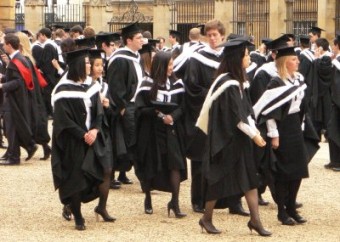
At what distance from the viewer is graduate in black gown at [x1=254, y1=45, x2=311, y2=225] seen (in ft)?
34.3

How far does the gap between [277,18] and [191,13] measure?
662 cm

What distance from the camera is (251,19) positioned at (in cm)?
3559

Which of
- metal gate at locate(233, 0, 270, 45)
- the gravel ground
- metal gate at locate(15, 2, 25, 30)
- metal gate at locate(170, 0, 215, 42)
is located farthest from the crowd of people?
metal gate at locate(15, 2, 25, 30)

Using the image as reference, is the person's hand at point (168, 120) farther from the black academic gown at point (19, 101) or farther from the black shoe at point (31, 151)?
the black shoe at point (31, 151)

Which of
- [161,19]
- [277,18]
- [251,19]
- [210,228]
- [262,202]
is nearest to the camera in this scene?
[210,228]

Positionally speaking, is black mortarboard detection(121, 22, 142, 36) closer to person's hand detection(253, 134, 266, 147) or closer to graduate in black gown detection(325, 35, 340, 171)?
person's hand detection(253, 134, 266, 147)

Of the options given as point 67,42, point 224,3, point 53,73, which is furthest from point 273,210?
point 224,3

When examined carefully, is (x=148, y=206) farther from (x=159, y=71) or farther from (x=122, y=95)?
(x=122, y=95)

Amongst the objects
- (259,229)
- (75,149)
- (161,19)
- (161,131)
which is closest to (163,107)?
(161,131)

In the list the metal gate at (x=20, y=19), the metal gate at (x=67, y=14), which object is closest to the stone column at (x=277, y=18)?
the metal gate at (x=67, y=14)

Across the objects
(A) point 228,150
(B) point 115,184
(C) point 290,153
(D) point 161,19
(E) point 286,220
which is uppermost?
(D) point 161,19

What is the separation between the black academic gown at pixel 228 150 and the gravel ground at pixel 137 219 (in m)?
0.55

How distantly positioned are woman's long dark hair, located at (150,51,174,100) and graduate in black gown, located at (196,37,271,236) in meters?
1.29

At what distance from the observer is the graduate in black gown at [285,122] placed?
10461 mm
